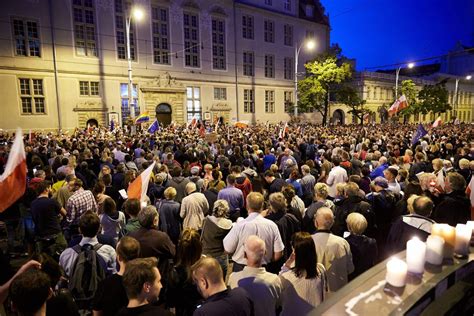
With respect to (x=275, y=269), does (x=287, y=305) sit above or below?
above

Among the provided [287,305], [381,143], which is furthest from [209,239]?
[381,143]

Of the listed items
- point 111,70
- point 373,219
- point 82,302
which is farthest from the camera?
point 111,70

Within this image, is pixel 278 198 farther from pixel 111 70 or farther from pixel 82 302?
pixel 111 70

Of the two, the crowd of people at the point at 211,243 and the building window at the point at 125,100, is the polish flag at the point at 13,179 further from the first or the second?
the building window at the point at 125,100

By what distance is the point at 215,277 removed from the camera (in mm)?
2674

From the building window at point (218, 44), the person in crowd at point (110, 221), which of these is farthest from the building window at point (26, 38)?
the person in crowd at point (110, 221)

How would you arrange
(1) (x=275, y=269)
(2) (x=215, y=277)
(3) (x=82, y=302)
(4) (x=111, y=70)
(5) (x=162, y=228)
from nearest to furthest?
(2) (x=215, y=277) < (3) (x=82, y=302) < (1) (x=275, y=269) < (5) (x=162, y=228) < (4) (x=111, y=70)

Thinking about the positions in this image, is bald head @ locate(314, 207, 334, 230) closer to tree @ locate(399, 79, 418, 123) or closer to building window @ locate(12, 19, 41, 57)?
building window @ locate(12, 19, 41, 57)

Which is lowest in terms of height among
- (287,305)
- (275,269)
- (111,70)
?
(275,269)

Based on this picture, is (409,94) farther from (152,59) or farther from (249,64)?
(152,59)

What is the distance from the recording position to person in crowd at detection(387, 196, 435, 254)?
4.16 metres

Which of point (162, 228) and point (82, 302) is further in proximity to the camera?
point (162, 228)

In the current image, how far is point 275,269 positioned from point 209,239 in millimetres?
1040

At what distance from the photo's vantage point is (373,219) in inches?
206
